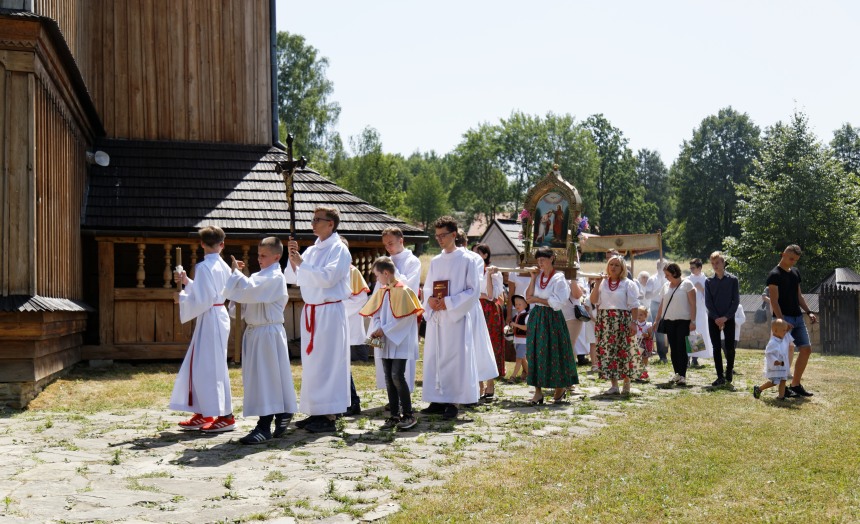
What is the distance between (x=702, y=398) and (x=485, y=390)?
8.35ft

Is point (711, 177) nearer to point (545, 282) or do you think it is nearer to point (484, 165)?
point (484, 165)

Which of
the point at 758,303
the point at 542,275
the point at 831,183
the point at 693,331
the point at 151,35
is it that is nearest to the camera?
the point at 542,275

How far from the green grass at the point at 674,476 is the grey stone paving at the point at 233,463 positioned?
1.28 ft

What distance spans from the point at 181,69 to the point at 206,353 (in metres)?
9.68

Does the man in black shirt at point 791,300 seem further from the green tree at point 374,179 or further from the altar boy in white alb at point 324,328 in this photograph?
the green tree at point 374,179

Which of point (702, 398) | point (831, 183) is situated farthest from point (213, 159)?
point (831, 183)

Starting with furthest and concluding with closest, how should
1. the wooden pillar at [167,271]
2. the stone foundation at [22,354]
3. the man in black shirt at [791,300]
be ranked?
the wooden pillar at [167,271] < the man in black shirt at [791,300] < the stone foundation at [22,354]

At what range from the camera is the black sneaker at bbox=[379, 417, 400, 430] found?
28.2 ft

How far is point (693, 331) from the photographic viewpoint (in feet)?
46.2

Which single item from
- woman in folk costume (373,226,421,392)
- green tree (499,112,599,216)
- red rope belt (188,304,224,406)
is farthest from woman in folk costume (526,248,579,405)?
green tree (499,112,599,216)

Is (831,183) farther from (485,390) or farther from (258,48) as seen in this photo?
(485,390)

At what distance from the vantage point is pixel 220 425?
8562mm

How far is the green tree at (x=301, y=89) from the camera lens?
52.6m

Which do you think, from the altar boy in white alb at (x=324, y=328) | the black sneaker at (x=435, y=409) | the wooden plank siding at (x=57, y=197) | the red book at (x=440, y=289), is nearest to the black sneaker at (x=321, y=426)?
the altar boy in white alb at (x=324, y=328)
